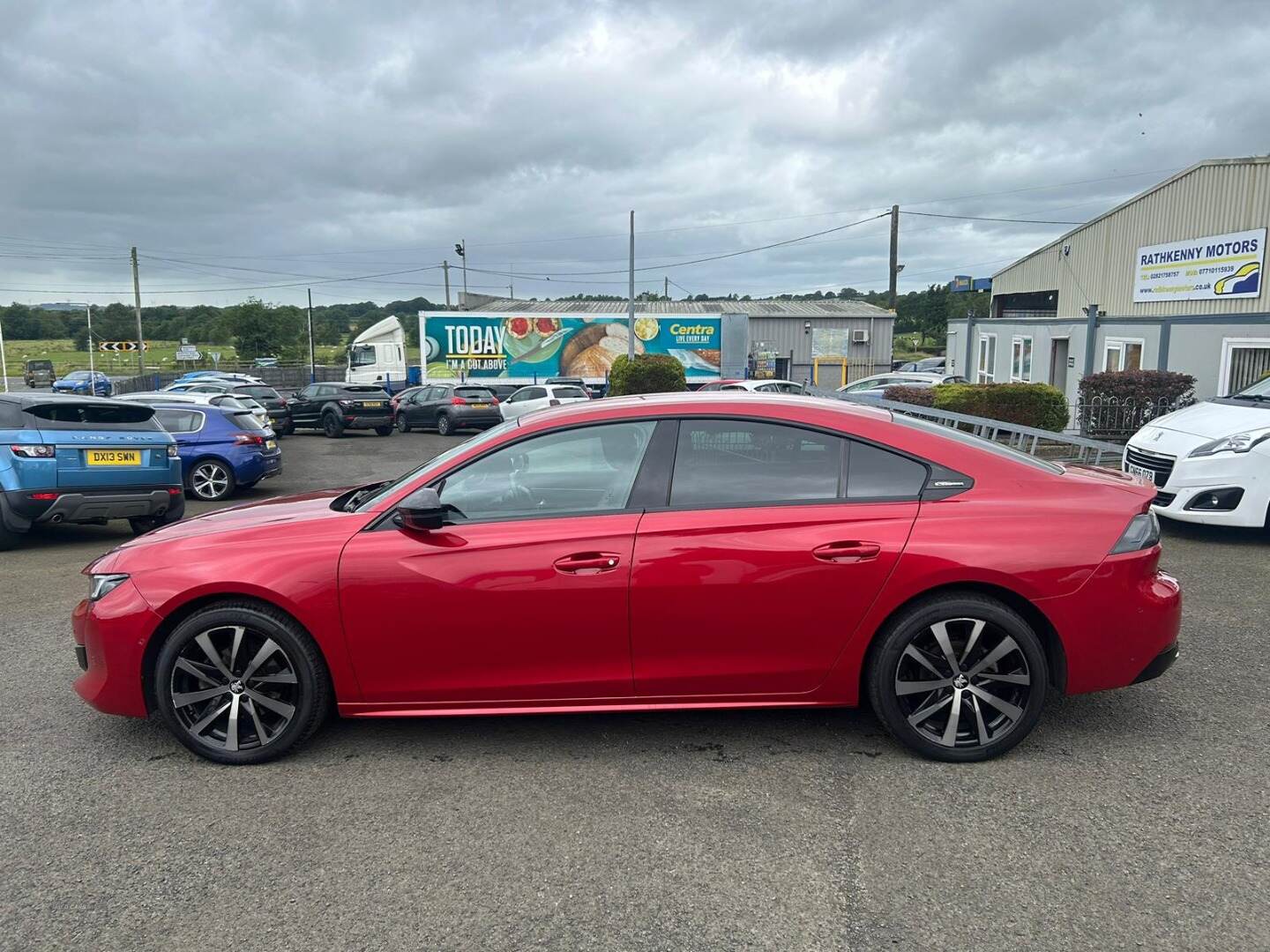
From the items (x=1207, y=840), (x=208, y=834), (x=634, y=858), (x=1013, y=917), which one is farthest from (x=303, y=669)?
(x=1207, y=840)

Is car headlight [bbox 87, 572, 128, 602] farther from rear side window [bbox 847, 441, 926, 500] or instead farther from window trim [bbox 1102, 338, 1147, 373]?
window trim [bbox 1102, 338, 1147, 373]

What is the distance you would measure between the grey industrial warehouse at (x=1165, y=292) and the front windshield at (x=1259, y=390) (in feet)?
19.8

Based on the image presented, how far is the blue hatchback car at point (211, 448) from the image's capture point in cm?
1245

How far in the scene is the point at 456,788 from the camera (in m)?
3.63

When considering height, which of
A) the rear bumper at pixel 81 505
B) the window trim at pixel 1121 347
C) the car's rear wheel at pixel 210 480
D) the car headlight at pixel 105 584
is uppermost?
the window trim at pixel 1121 347

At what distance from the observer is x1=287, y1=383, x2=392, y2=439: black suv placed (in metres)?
25.4

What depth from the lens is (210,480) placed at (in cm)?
1255

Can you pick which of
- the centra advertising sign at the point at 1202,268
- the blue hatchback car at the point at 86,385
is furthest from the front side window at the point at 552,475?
the blue hatchback car at the point at 86,385

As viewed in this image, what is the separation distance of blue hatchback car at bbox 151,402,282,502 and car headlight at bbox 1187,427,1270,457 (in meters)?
11.3

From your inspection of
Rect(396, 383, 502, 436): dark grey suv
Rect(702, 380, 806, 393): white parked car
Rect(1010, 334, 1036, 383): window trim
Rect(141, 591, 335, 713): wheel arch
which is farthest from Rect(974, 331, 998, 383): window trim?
Rect(141, 591, 335, 713): wheel arch

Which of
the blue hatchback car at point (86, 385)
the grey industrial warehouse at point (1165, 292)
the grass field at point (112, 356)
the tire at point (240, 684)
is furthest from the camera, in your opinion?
the grass field at point (112, 356)

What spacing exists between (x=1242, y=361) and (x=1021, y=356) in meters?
9.83

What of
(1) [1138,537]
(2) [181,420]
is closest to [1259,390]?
(1) [1138,537]

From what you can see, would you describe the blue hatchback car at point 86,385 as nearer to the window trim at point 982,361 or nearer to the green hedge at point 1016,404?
the green hedge at point 1016,404
